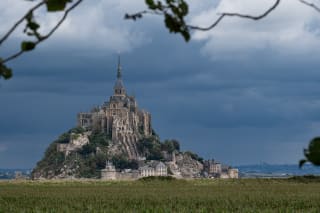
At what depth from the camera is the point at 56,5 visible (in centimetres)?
382

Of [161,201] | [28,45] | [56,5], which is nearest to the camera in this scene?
[56,5]

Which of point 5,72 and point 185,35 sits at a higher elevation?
point 185,35

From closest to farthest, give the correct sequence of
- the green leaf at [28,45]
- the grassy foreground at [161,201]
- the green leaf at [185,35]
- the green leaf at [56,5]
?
the green leaf at [56,5]
the green leaf at [28,45]
the green leaf at [185,35]
the grassy foreground at [161,201]

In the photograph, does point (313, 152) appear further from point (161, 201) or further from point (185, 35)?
point (161, 201)

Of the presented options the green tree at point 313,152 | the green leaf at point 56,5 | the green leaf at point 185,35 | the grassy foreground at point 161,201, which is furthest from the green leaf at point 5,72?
the grassy foreground at point 161,201

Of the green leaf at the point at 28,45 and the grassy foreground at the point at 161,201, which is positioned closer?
the green leaf at the point at 28,45

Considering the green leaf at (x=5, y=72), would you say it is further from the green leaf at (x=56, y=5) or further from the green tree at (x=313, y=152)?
the green tree at (x=313, y=152)

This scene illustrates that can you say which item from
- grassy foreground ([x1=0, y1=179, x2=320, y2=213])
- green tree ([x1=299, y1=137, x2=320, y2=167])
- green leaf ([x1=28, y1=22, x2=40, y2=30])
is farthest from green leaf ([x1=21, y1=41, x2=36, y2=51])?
grassy foreground ([x1=0, y1=179, x2=320, y2=213])

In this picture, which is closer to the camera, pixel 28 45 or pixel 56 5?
pixel 56 5

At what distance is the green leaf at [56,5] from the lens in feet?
12.5

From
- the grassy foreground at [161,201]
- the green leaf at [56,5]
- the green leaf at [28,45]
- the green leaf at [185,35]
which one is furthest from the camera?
the grassy foreground at [161,201]

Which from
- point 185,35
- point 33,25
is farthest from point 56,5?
point 185,35

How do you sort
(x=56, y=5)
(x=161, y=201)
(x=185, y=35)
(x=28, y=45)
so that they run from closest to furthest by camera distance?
(x=56, y=5)
(x=28, y=45)
(x=185, y=35)
(x=161, y=201)

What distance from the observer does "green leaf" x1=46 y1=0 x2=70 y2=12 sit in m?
3.80
